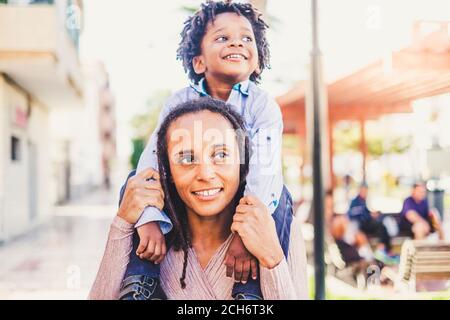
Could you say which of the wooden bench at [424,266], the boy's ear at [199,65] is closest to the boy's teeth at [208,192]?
the boy's ear at [199,65]

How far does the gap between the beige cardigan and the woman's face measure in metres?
0.30

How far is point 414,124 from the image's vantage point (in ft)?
14.0

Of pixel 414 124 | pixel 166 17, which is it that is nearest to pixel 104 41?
pixel 166 17

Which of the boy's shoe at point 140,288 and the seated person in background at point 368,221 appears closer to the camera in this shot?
the boy's shoe at point 140,288

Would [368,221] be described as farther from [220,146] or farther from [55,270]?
[55,270]

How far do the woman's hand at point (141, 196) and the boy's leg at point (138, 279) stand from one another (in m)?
0.07

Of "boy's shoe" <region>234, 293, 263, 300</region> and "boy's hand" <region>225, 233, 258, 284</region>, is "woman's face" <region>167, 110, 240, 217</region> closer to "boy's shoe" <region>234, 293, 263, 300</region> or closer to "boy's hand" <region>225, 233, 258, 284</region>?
"boy's hand" <region>225, 233, 258, 284</region>

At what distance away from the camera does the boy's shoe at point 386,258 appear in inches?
181

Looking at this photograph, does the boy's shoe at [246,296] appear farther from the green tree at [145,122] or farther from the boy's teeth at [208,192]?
the green tree at [145,122]

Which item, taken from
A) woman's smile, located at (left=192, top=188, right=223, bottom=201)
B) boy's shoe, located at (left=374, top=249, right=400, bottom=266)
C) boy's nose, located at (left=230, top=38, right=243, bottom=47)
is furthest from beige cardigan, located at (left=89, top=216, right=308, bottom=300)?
boy's shoe, located at (left=374, top=249, right=400, bottom=266)

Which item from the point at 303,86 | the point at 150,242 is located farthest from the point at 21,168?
the point at 150,242

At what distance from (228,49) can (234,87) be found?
0.78 ft

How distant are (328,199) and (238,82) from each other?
242 centimetres

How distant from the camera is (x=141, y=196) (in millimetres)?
3355
